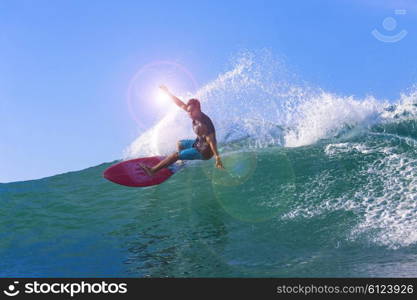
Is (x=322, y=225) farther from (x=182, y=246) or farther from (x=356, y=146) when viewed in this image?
(x=356, y=146)

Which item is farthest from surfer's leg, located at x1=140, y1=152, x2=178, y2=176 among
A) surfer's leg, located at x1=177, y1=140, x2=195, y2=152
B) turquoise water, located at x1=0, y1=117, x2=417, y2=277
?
turquoise water, located at x1=0, y1=117, x2=417, y2=277

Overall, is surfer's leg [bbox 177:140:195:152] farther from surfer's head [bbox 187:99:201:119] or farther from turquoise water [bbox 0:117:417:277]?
turquoise water [bbox 0:117:417:277]

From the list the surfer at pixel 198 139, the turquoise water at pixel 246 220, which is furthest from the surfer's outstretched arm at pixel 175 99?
the turquoise water at pixel 246 220

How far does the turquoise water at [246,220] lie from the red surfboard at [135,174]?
528 mm

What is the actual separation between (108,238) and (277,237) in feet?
10.8

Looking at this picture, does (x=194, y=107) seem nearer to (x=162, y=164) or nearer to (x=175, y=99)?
(x=175, y=99)

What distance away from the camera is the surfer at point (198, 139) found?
8164 mm

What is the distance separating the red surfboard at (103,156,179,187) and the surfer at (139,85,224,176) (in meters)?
0.83

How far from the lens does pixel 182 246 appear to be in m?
7.58

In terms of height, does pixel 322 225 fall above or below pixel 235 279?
above

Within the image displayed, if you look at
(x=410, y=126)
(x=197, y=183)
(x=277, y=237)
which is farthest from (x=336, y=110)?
(x=277, y=237)

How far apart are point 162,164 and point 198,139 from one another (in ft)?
5.82

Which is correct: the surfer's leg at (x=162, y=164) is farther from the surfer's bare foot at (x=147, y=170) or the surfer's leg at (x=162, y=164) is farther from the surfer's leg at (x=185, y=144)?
the surfer's leg at (x=185, y=144)

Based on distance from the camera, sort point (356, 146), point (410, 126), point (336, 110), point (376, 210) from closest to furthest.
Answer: point (376, 210), point (356, 146), point (410, 126), point (336, 110)
